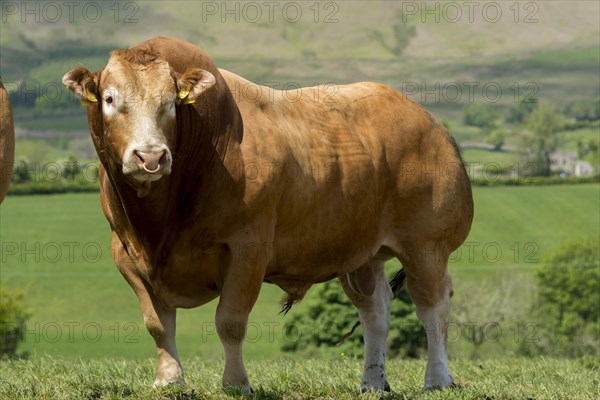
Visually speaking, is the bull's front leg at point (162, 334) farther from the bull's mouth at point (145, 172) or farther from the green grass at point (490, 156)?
the green grass at point (490, 156)

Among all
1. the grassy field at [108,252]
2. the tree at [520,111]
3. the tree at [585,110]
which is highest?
the grassy field at [108,252]

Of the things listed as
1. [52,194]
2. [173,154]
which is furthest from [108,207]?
[52,194]

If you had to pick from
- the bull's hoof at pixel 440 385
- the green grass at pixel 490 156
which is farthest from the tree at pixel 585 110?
the bull's hoof at pixel 440 385

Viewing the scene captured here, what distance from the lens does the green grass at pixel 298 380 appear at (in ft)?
32.4

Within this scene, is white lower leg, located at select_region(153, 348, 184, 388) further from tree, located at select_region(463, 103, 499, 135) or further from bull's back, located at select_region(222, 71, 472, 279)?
tree, located at select_region(463, 103, 499, 135)

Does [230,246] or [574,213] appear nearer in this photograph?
[230,246]

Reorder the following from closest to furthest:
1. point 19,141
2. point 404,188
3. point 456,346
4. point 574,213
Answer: point 404,188 < point 456,346 < point 574,213 < point 19,141

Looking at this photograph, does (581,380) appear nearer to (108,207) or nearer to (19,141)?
(108,207)

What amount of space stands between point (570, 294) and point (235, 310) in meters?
72.1

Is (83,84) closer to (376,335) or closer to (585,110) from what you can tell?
(376,335)

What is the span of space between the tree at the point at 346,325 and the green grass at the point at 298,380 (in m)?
18.6

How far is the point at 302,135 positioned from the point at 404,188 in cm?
151

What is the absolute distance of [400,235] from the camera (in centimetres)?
1213

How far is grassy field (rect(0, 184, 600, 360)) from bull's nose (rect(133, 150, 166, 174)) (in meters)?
61.9
